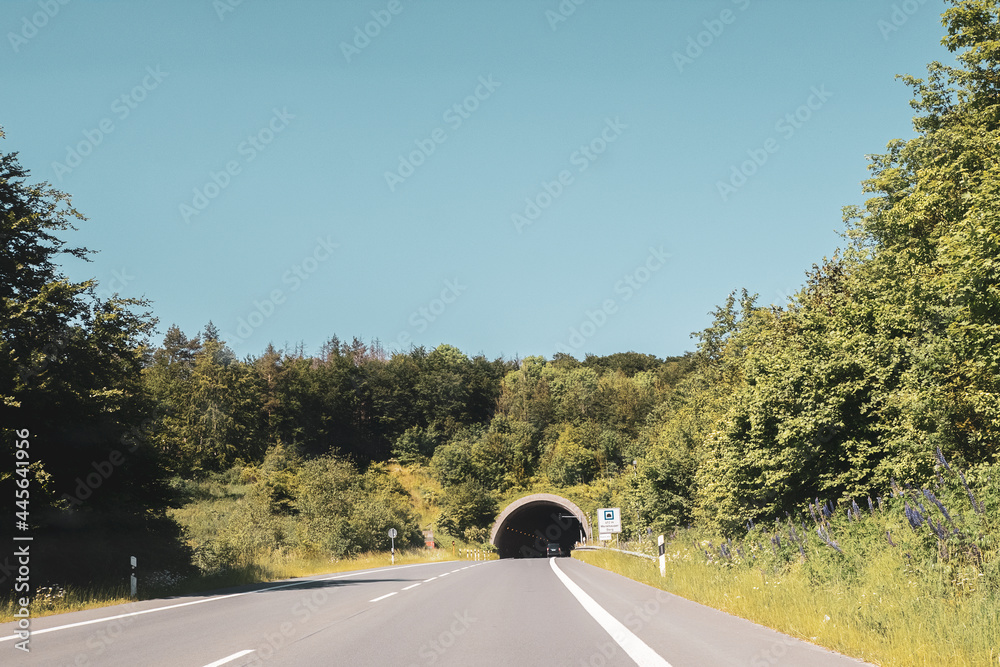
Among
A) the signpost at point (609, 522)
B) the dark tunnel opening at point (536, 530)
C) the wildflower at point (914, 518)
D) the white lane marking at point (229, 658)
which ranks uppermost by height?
the wildflower at point (914, 518)

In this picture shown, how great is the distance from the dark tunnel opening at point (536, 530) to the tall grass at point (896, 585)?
59810mm

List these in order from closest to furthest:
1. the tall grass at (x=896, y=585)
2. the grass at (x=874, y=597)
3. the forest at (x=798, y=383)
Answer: the grass at (x=874, y=597)
the tall grass at (x=896, y=585)
the forest at (x=798, y=383)

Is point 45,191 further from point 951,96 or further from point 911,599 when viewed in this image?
point 951,96

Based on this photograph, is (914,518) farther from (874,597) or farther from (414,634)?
(414,634)

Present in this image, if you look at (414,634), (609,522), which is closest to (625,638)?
(414,634)

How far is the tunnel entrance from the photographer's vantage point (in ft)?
231

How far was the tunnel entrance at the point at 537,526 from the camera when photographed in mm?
70500

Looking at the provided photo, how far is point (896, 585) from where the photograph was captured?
Result: 8.61 metres

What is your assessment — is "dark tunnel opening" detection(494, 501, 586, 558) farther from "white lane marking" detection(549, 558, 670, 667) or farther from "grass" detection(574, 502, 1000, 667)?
"white lane marking" detection(549, 558, 670, 667)

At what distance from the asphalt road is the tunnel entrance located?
56.4m

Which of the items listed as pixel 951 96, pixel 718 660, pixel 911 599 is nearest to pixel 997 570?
pixel 911 599

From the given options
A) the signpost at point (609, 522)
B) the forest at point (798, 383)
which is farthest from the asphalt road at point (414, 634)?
the signpost at point (609, 522)

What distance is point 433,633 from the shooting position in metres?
9.33

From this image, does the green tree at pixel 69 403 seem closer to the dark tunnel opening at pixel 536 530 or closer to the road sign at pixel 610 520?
the road sign at pixel 610 520
